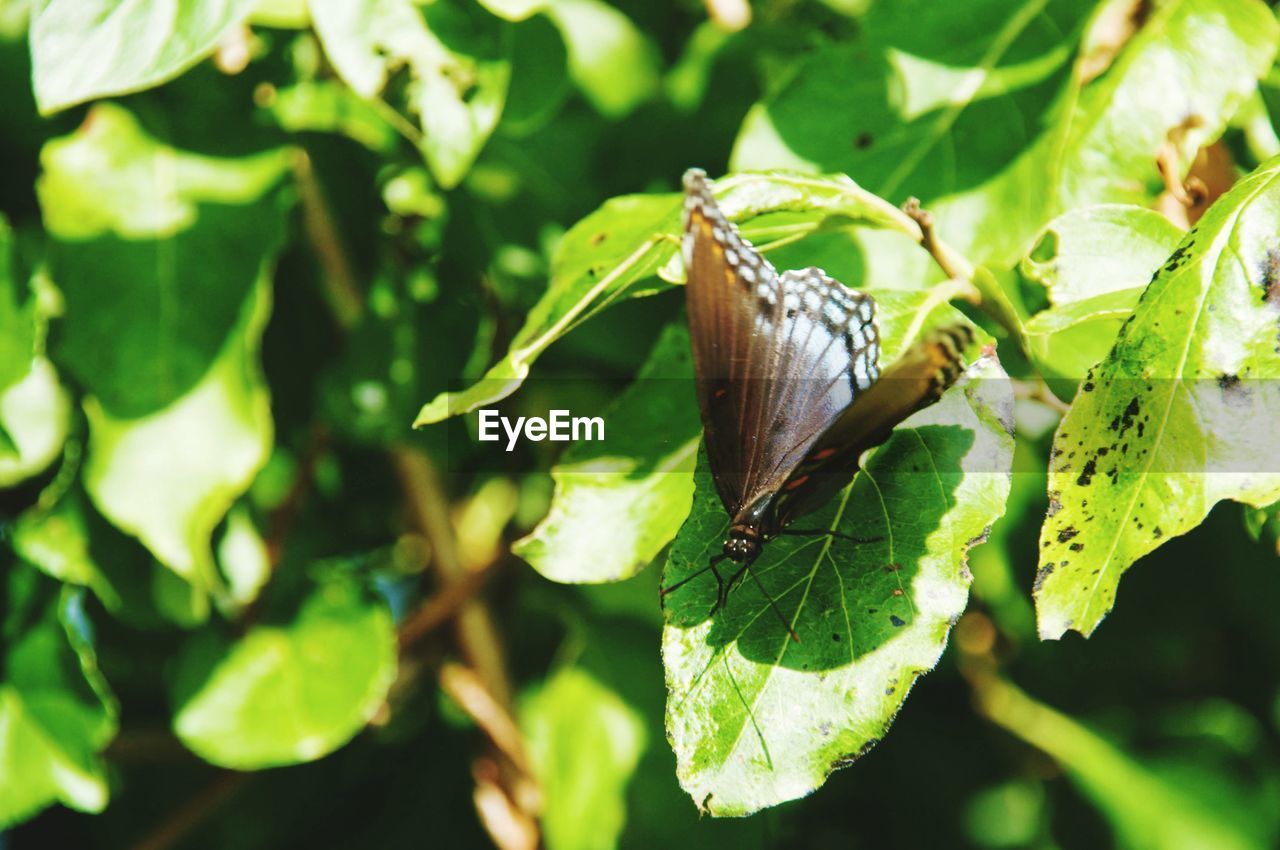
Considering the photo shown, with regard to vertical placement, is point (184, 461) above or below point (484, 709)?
above

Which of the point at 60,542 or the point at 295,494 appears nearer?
the point at 60,542

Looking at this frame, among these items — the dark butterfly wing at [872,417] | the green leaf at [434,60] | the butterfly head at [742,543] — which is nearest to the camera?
the dark butterfly wing at [872,417]

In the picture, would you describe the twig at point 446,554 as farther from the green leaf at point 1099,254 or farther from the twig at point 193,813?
the green leaf at point 1099,254

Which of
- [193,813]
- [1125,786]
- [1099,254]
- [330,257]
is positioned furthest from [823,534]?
[1125,786]

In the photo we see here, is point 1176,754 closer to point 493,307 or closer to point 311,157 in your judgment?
point 493,307

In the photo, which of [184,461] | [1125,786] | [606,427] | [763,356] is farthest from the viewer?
[1125,786]

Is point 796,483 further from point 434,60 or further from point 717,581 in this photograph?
point 434,60

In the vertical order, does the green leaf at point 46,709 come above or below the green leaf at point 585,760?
above

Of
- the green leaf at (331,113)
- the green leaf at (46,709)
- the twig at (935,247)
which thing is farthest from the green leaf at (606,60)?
the green leaf at (46,709)

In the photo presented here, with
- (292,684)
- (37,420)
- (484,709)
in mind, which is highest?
(37,420)
